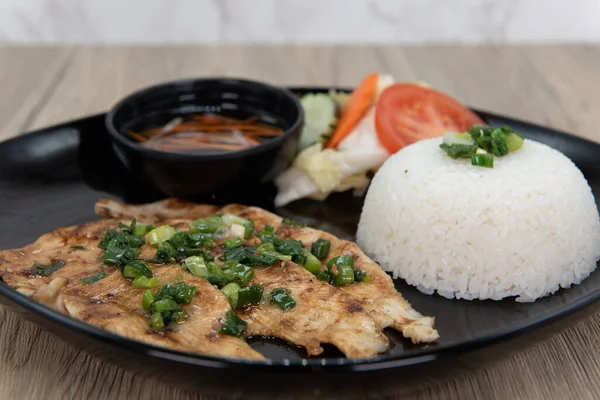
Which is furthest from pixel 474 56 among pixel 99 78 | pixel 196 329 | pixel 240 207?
pixel 196 329

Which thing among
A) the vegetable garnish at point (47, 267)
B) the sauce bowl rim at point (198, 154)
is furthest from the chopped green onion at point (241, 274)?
the sauce bowl rim at point (198, 154)

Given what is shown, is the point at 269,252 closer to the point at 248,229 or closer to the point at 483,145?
the point at 248,229

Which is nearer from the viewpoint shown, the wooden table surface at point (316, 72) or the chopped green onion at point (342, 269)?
the chopped green onion at point (342, 269)

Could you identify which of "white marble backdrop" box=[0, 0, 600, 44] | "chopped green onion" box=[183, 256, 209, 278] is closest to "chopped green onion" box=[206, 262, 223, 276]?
"chopped green onion" box=[183, 256, 209, 278]

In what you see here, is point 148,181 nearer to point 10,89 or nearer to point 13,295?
point 13,295

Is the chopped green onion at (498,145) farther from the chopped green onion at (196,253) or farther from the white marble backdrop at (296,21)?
the white marble backdrop at (296,21)

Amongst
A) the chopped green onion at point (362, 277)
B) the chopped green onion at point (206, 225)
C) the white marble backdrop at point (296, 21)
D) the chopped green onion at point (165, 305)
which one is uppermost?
the chopped green onion at point (165, 305)

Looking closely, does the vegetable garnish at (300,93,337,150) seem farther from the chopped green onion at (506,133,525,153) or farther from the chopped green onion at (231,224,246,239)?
the chopped green onion at (506,133,525,153)
